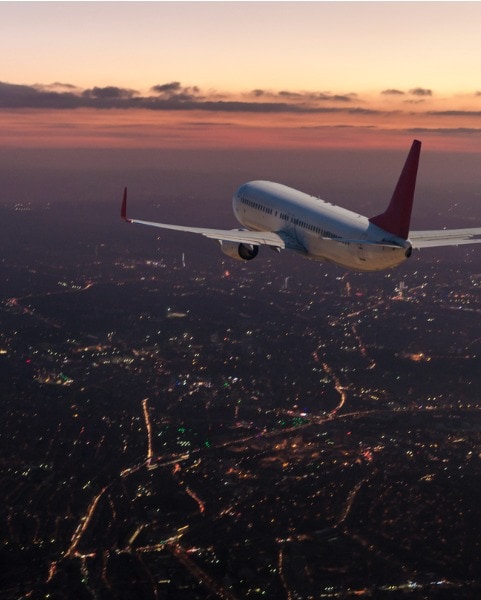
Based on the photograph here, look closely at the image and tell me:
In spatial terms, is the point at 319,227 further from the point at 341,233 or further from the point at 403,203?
the point at 403,203

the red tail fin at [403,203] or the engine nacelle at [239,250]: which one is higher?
the red tail fin at [403,203]

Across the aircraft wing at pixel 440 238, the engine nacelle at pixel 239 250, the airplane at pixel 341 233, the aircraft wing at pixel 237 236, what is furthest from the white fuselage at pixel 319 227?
the engine nacelle at pixel 239 250

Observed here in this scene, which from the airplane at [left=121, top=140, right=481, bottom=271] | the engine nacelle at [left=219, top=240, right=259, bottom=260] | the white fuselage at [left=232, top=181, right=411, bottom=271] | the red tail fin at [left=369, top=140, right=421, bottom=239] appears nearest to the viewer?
the red tail fin at [left=369, top=140, right=421, bottom=239]

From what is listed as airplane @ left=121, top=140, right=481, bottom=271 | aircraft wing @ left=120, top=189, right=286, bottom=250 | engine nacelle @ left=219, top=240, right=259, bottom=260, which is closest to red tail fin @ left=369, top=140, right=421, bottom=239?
airplane @ left=121, top=140, right=481, bottom=271

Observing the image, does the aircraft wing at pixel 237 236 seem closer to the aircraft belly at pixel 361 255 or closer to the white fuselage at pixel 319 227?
the white fuselage at pixel 319 227

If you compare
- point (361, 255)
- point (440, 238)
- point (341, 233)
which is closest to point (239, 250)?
point (341, 233)

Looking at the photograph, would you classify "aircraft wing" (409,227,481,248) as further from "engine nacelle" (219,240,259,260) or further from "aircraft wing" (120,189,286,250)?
"engine nacelle" (219,240,259,260)

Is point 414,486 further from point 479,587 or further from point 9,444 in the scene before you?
point 9,444

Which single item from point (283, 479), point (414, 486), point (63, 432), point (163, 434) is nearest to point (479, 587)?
point (414, 486)
